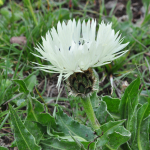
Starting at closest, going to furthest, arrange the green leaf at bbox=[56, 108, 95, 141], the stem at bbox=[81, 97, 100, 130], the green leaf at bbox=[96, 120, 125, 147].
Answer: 1. the green leaf at bbox=[96, 120, 125, 147]
2. the stem at bbox=[81, 97, 100, 130]
3. the green leaf at bbox=[56, 108, 95, 141]

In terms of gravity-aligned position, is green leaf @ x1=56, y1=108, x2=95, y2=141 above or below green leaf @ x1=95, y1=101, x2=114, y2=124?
below

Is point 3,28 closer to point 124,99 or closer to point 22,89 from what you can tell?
point 22,89

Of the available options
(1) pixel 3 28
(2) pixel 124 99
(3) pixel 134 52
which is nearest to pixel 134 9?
(3) pixel 134 52

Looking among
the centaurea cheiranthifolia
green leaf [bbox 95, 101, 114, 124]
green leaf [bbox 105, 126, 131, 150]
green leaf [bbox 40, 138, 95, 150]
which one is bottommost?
green leaf [bbox 40, 138, 95, 150]

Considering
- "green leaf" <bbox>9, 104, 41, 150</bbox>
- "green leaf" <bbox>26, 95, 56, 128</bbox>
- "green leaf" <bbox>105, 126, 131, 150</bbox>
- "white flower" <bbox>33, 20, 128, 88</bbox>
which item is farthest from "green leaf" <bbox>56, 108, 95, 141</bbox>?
"white flower" <bbox>33, 20, 128, 88</bbox>

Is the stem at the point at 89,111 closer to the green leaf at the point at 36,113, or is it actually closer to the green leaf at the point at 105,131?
the green leaf at the point at 105,131

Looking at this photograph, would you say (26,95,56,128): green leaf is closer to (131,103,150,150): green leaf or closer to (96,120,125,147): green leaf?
(96,120,125,147): green leaf

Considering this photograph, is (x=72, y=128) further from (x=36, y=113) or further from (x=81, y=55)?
(x=81, y=55)
